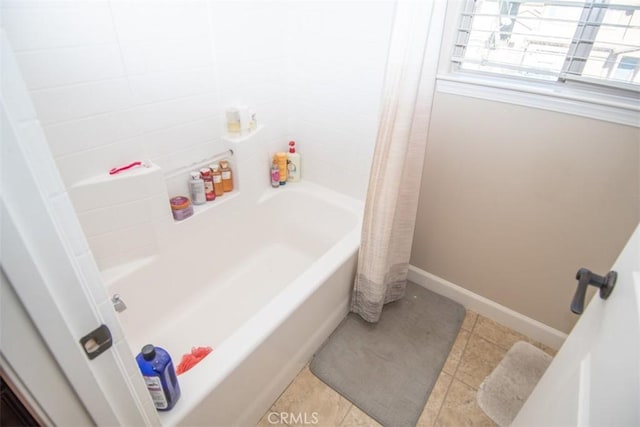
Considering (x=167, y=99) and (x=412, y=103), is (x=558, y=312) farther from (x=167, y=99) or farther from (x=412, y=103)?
(x=167, y=99)

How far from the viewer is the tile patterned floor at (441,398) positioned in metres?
1.29

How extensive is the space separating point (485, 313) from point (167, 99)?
1828mm

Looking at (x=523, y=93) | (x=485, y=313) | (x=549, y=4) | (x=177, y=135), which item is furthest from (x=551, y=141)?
(x=177, y=135)

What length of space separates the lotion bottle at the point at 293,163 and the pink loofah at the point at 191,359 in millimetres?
1053

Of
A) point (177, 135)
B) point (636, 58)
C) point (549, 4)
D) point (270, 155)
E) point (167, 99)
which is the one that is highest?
point (549, 4)

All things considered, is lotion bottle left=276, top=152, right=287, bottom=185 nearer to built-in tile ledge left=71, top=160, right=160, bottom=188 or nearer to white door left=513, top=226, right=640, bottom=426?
built-in tile ledge left=71, top=160, right=160, bottom=188

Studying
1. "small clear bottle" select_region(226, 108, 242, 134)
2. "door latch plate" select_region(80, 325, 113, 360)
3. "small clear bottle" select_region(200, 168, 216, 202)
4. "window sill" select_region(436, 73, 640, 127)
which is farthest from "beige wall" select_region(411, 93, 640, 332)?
"door latch plate" select_region(80, 325, 113, 360)

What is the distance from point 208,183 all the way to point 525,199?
1.43 metres

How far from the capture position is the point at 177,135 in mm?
1444

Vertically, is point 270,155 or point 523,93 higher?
point 523,93

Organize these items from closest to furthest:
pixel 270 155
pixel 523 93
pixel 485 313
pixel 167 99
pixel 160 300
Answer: pixel 523 93
pixel 167 99
pixel 160 300
pixel 485 313
pixel 270 155

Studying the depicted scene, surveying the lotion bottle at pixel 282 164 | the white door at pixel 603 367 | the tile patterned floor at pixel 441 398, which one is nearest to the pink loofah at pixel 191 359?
the tile patterned floor at pixel 441 398

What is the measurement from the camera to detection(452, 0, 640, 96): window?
3.60ft

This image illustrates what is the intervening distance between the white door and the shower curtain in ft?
2.40
